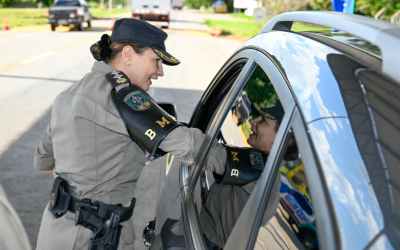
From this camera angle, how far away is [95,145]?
2.60 meters

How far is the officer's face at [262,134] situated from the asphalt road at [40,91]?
3.57 ft

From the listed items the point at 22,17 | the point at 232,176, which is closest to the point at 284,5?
the point at 22,17

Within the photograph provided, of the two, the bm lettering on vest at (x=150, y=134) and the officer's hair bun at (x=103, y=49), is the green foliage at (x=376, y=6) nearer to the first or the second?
the officer's hair bun at (x=103, y=49)

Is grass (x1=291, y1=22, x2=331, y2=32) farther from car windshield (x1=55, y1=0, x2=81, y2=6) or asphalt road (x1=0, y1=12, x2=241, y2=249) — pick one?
car windshield (x1=55, y1=0, x2=81, y2=6)

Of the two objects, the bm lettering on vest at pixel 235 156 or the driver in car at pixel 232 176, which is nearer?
the driver in car at pixel 232 176

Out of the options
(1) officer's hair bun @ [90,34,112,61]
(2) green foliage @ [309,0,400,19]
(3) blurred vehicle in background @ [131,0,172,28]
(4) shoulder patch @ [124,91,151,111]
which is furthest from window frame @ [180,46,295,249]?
(3) blurred vehicle in background @ [131,0,172,28]

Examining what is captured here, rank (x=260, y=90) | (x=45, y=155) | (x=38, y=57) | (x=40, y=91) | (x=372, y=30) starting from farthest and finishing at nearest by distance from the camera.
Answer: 1. (x=38, y=57)
2. (x=40, y=91)
3. (x=45, y=155)
4. (x=260, y=90)
5. (x=372, y=30)

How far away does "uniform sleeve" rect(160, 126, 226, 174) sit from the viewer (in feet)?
7.75

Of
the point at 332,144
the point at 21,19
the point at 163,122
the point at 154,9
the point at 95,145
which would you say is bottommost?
the point at 21,19

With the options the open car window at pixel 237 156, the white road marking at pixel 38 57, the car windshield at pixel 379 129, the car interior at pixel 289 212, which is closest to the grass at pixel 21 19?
the white road marking at pixel 38 57

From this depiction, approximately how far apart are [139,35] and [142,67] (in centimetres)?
13

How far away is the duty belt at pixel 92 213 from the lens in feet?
8.80

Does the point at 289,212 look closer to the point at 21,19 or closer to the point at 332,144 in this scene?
the point at 332,144

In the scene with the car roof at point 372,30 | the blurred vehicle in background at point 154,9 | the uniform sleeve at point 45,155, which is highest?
the car roof at point 372,30
